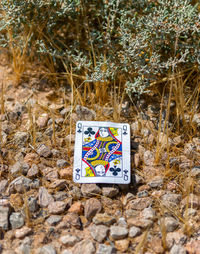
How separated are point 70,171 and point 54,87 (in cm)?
98

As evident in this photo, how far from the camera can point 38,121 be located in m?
2.57

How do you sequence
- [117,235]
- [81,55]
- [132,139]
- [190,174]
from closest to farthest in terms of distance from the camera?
[117,235] → [190,174] → [132,139] → [81,55]

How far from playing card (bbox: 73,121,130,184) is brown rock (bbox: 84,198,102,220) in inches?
5.4

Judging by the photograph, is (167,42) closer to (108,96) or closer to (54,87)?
(108,96)

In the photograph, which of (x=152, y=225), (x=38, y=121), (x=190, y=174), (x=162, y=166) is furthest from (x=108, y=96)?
(x=152, y=225)

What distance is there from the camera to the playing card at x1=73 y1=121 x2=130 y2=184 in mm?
2143

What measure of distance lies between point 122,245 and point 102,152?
64 cm

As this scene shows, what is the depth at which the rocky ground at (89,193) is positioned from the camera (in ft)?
6.15

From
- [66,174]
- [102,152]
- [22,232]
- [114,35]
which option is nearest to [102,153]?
[102,152]

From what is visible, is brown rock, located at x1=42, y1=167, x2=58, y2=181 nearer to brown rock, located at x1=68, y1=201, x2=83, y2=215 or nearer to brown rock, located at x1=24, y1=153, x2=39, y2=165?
brown rock, located at x1=24, y1=153, x2=39, y2=165

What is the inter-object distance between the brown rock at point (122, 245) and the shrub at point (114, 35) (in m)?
1.11

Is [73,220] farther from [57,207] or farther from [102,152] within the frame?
[102,152]

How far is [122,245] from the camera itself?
1848 mm

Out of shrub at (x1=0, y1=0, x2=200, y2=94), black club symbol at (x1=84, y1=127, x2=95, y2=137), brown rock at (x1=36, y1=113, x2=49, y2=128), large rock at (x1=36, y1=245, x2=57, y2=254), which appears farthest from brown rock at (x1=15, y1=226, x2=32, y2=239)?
shrub at (x1=0, y1=0, x2=200, y2=94)
